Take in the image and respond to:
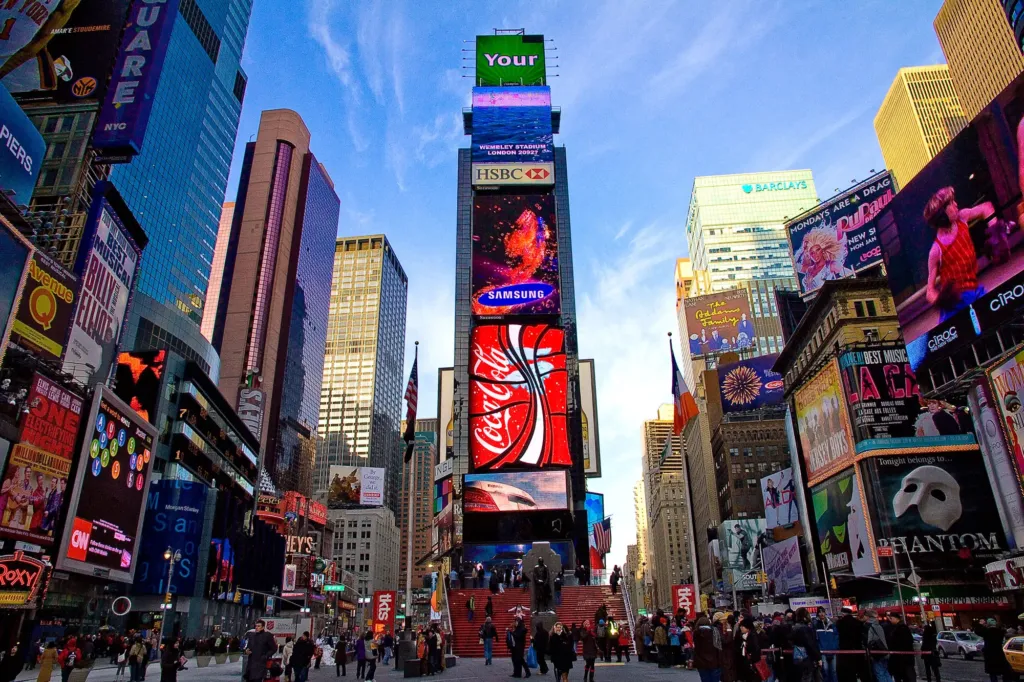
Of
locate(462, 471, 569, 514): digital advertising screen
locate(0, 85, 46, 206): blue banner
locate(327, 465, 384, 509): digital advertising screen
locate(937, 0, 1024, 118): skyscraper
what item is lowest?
locate(462, 471, 569, 514): digital advertising screen

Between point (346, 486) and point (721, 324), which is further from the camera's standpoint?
point (346, 486)

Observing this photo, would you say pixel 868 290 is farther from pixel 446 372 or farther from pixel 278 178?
pixel 278 178

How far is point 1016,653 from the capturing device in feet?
57.7

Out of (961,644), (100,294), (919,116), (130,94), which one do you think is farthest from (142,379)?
(919,116)

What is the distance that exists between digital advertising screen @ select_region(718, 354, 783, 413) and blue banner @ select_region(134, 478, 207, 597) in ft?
249

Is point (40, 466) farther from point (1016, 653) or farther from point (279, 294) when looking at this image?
point (279, 294)

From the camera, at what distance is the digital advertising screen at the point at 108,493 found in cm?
3628

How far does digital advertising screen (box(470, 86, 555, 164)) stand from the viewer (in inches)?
2891

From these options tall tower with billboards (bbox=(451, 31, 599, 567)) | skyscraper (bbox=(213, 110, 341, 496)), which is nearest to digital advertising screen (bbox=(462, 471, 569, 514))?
tall tower with billboards (bbox=(451, 31, 599, 567))

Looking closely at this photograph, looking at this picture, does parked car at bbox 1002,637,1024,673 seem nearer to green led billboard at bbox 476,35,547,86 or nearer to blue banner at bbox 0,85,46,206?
blue banner at bbox 0,85,46,206

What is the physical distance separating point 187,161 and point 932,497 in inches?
4144

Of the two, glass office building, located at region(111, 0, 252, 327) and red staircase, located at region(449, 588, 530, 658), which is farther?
glass office building, located at region(111, 0, 252, 327)

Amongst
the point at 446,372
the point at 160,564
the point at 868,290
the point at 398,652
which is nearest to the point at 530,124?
the point at 446,372

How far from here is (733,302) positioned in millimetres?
124562
